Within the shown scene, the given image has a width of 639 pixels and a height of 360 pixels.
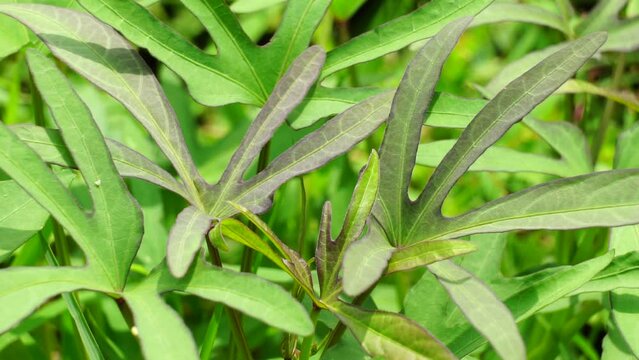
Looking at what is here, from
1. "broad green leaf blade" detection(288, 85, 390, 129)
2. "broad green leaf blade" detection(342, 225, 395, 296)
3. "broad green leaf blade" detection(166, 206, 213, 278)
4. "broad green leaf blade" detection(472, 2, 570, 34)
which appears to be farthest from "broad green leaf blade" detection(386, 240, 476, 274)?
"broad green leaf blade" detection(472, 2, 570, 34)

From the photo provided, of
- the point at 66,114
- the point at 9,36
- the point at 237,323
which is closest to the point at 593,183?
the point at 237,323

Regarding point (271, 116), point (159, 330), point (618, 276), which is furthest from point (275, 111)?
point (618, 276)

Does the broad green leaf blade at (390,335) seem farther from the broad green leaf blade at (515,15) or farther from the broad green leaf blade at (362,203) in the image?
the broad green leaf blade at (515,15)

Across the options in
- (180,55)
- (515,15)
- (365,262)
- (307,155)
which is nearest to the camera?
(365,262)

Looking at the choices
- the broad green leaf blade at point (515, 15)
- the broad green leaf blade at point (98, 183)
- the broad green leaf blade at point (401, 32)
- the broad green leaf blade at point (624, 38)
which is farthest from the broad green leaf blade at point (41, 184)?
the broad green leaf blade at point (624, 38)

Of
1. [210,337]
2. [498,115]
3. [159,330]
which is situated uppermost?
[498,115]

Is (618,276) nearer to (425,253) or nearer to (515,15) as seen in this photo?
(425,253)

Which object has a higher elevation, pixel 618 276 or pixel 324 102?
pixel 324 102
